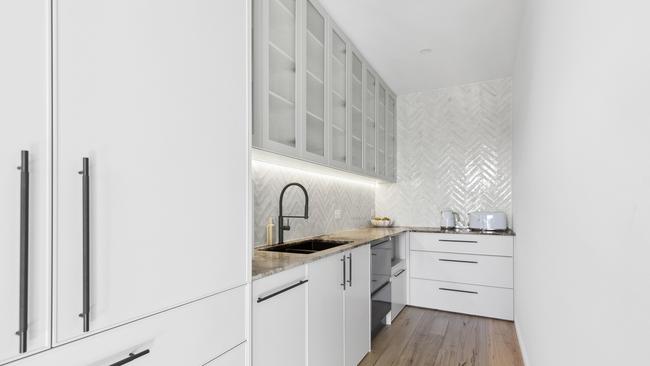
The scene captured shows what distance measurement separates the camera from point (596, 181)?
83cm

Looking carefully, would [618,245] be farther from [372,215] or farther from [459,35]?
[372,215]

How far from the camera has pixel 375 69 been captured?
141 inches

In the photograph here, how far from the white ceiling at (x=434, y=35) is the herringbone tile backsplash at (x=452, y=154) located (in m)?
0.36

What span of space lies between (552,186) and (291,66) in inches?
60.2

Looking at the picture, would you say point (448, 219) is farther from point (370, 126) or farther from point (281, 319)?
point (281, 319)

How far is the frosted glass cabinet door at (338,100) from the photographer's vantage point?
8.73 feet

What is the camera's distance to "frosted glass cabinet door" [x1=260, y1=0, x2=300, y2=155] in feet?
6.00
